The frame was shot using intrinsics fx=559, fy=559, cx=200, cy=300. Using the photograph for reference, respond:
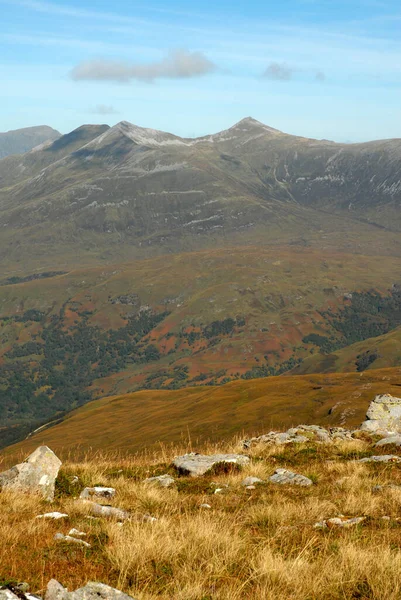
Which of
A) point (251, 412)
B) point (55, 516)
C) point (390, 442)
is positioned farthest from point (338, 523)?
point (251, 412)

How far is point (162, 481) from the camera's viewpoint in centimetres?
1534

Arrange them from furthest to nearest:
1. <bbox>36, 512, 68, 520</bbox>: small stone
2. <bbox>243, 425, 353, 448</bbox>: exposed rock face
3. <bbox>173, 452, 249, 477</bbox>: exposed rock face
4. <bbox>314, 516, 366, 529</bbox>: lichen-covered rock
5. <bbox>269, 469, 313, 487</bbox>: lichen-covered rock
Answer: <bbox>243, 425, 353, 448</bbox>: exposed rock face
<bbox>173, 452, 249, 477</bbox>: exposed rock face
<bbox>269, 469, 313, 487</bbox>: lichen-covered rock
<bbox>36, 512, 68, 520</bbox>: small stone
<bbox>314, 516, 366, 529</bbox>: lichen-covered rock

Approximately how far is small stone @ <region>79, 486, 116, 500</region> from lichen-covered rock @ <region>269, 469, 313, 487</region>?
4432 millimetres

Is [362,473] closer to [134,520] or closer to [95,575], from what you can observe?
[134,520]

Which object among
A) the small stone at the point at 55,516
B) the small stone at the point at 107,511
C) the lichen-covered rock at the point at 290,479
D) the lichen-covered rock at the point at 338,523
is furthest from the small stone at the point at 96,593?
the lichen-covered rock at the point at 290,479

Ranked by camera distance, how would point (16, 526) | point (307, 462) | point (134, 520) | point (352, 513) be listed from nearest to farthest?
point (16, 526)
point (134, 520)
point (352, 513)
point (307, 462)

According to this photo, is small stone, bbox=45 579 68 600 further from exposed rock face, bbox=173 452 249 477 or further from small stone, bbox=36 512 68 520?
exposed rock face, bbox=173 452 249 477

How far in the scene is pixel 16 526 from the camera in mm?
9656

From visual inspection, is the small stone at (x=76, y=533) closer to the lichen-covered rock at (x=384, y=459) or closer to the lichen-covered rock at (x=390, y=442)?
the lichen-covered rock at (x=384, y=459)

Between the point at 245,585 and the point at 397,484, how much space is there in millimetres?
8097

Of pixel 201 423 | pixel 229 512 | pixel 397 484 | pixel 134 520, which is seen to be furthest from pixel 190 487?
pixel 201 423

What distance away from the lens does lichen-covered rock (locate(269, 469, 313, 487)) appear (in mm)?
14719

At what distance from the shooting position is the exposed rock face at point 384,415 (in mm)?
29445

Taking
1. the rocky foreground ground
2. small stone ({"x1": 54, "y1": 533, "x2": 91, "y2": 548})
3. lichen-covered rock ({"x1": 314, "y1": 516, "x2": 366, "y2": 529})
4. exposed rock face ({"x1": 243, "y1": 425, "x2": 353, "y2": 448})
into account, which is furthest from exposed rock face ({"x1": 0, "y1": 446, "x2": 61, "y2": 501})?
exposed rock face ({"x1": 243, "y1": 425, "x2": 353, "y2": 448})
